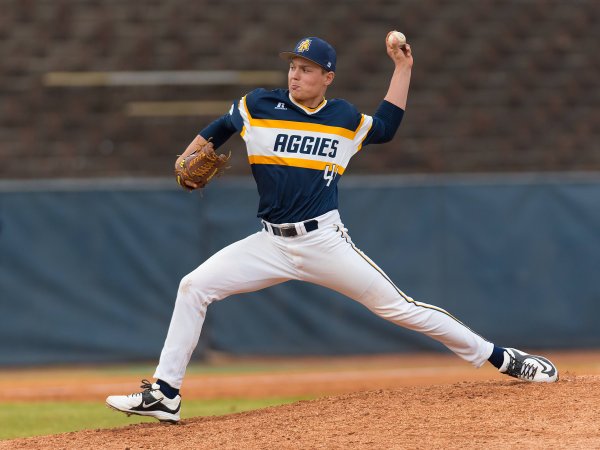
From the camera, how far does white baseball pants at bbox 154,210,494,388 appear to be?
17.8 feet

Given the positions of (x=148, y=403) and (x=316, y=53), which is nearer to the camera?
(x=148, y=403)

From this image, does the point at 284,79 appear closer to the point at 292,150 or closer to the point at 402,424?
the point at 292,150

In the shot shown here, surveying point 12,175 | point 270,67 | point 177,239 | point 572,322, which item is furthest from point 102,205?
point 572,322

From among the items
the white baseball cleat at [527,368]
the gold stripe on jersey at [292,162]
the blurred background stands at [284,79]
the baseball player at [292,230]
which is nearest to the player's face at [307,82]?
the baseball player at [292,230]

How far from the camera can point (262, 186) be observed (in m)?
5.52

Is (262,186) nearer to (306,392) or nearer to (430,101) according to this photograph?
(306,392)

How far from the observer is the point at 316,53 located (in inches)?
219

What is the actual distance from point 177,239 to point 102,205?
854 millimetres

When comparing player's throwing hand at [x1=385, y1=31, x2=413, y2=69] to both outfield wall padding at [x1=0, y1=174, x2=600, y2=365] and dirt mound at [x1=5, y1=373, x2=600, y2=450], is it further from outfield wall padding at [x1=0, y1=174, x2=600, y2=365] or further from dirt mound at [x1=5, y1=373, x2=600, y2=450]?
outfield wall padding at [x1=0, y1=174, x2=600, y2=365]

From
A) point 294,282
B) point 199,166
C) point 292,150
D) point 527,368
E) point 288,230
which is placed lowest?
point 294,282

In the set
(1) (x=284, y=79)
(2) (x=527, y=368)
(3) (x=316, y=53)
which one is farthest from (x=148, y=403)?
(1) (x=284, y=79)

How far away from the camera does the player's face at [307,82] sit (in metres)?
5.54

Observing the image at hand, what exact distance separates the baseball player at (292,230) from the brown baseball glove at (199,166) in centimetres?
3

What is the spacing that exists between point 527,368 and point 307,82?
2.03m
